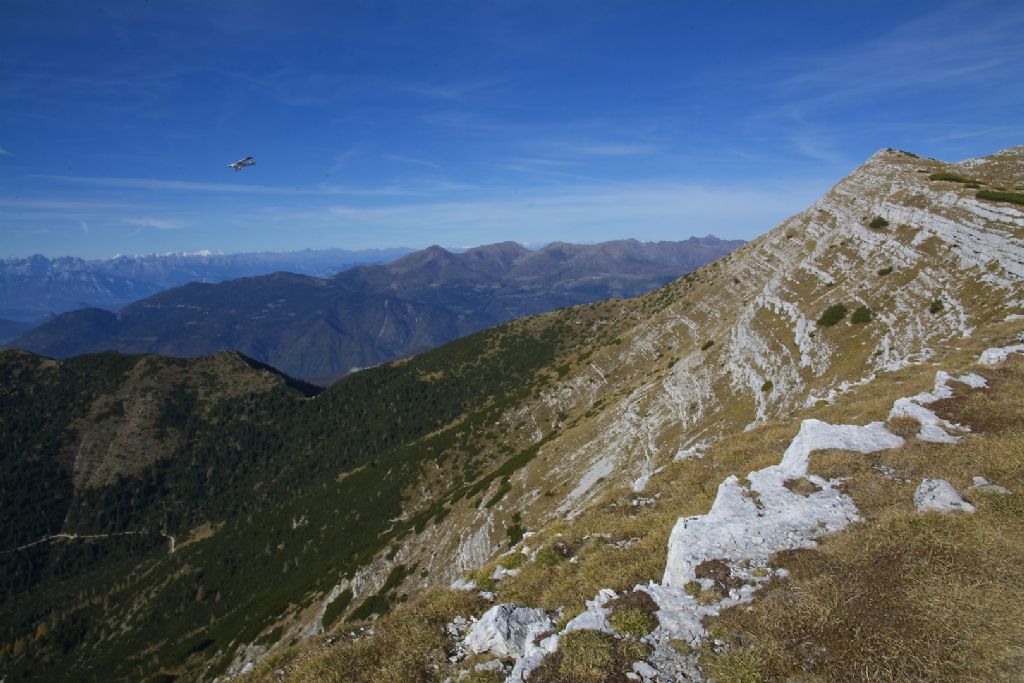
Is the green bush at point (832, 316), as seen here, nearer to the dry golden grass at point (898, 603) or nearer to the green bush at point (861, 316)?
the green bush at point (861, 316)

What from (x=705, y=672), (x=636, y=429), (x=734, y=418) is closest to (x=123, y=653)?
(x=636, y=429)

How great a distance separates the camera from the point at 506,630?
1112 cm

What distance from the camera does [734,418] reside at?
4528cm

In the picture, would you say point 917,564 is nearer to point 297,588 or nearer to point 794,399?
point 794,399

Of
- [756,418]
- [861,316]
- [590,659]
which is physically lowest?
[756,418]

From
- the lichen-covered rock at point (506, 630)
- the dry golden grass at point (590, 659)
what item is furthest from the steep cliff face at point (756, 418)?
the lichen-covered rock at point (506, 630)

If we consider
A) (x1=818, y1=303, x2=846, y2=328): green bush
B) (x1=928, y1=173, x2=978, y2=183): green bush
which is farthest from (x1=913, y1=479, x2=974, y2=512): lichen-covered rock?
(x1=928, y1=173, x2=978, y2=183): green bush

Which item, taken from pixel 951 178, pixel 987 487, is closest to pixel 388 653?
pixel 987 487

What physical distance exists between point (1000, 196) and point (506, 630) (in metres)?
66.5

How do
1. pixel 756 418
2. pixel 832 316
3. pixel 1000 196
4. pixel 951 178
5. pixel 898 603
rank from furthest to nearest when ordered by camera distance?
1. pixel 951 178
2. pixel 1000 196
3. pixel 832 316
4. pixel 756 418
5. pixel 898 603

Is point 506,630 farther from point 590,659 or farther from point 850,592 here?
point 850,592

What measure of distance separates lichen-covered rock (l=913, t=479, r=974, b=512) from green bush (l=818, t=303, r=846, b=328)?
40.3m

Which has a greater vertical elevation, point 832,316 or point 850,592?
point 832,316

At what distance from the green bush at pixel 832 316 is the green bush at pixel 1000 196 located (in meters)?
18.4
